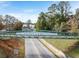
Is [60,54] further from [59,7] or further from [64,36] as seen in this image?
[59,7]

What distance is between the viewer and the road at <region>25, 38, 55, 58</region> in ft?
13.6

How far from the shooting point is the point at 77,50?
4.16m

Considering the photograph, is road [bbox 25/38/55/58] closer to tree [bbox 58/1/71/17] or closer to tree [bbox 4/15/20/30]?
tree [bbox 4/15/20/30]

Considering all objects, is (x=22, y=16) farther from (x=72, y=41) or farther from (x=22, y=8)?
(x=72, y=41)

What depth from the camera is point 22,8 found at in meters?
4.15

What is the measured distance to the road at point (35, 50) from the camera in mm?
4141

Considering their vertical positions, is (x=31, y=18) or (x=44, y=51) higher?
(x=31, y=18)

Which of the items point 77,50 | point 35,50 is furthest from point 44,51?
point 77,50

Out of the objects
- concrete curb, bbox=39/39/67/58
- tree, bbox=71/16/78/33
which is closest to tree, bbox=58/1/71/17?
tree, bbox=71/16/78/33

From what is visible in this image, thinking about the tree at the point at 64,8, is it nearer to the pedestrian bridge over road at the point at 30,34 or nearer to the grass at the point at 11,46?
the pedestrian bridge over road at the point at 30,34

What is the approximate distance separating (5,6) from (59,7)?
65 centimetres

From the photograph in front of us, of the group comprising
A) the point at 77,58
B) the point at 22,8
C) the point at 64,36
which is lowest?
the point at 77,58

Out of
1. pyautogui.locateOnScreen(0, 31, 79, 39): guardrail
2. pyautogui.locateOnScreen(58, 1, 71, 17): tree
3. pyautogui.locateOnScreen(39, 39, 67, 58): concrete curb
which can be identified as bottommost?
pyautogui.locateOnScreen(39, 39, 67, 58): concrete curb

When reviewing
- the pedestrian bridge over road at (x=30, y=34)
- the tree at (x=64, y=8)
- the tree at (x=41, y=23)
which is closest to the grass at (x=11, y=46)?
the pedestrian bridge over road at (x=30, y=34)
